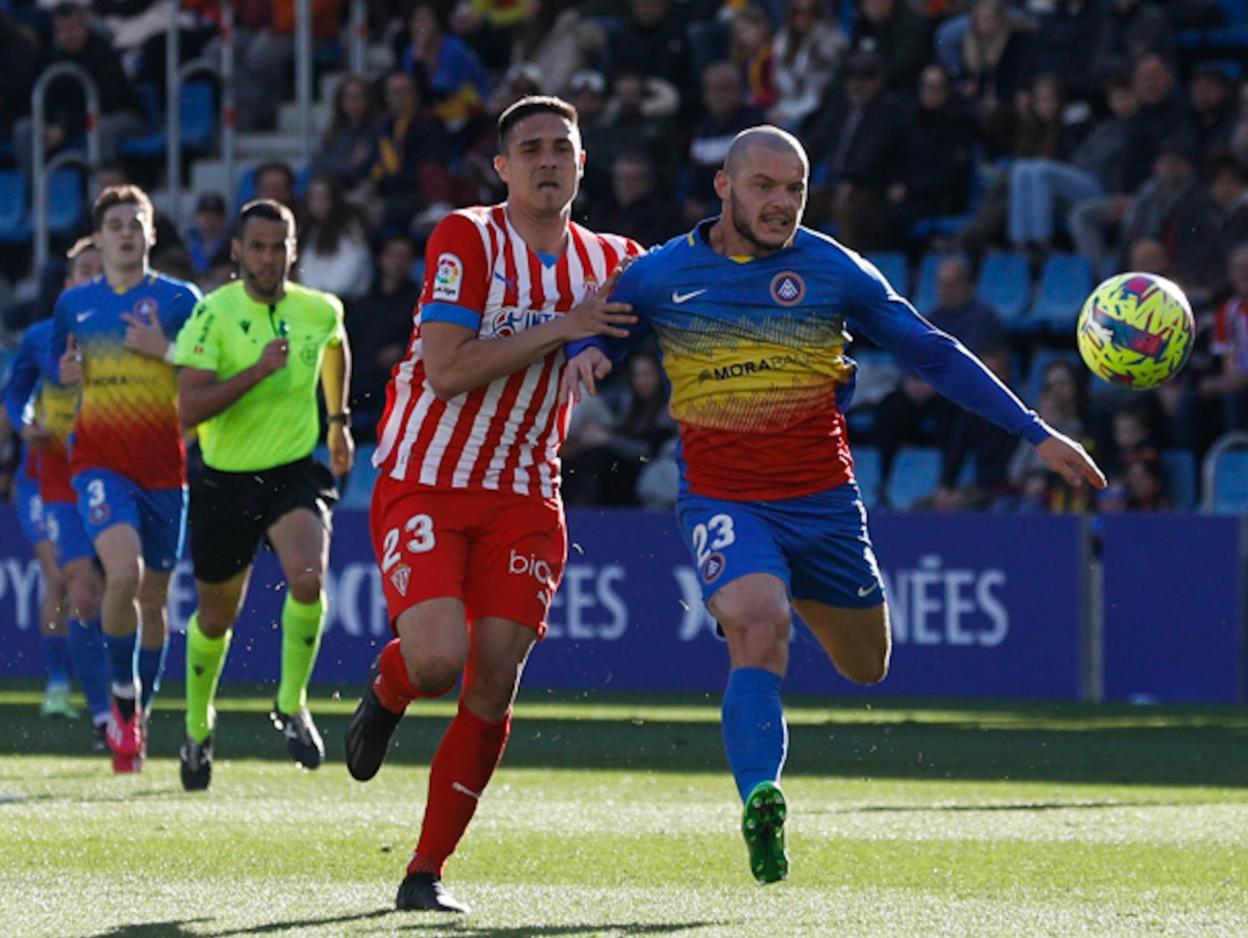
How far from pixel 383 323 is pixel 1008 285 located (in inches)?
173

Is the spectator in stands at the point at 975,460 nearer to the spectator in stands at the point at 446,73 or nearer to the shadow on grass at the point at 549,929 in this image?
the spectator in stands at the point at 446,73

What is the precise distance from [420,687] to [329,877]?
2.58 ft

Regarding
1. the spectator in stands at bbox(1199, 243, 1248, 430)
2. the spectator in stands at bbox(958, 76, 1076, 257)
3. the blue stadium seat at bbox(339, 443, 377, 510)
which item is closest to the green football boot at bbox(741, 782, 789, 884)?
the spectator in stands at bbox(1199, 243, 1248, 430)

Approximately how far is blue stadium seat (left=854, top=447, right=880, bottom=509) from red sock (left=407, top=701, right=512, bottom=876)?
988 centimetres

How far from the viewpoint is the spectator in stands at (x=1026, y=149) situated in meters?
17.8

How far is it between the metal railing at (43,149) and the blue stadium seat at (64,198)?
9.9 inches

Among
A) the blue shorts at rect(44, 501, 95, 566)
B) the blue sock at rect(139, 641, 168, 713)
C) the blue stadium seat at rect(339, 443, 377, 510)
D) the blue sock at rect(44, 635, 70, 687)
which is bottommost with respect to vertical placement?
the blue sock at rect(44, 635, 70, 687)

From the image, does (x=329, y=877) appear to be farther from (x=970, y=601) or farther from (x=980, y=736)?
(x=970, y=601)

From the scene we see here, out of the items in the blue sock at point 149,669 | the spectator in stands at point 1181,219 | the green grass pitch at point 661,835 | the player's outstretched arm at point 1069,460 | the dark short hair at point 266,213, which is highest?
the spectator in stands at point 1181,219

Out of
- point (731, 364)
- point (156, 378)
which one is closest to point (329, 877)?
point (731, 364)

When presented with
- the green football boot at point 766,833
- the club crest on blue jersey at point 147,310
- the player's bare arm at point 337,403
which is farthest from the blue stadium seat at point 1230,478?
the green football boot at point 766,833

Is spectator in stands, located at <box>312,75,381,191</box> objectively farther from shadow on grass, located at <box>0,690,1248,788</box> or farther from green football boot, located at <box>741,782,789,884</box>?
green football boot, located at <box>741,782,789,884</box>

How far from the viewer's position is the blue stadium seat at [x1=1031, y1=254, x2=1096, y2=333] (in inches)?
688

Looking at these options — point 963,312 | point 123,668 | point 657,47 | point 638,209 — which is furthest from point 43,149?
point 123,668
